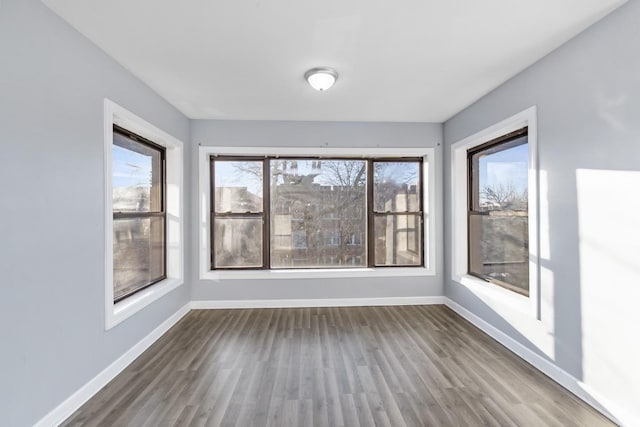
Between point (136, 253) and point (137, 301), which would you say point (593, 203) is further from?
point (136, 253)

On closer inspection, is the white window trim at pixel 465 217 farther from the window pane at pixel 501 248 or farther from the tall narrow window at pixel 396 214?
the tall narrow window at pixel 396 214

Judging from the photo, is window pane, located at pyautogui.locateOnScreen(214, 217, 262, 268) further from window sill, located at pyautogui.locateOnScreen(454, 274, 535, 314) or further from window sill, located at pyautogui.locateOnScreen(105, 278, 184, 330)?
window sill, located at pyautogui.locateOnScreen(454, 274, 535, 314)

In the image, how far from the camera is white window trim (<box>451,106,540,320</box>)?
8.59 feet

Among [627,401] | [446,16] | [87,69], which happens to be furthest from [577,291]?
[87,69]

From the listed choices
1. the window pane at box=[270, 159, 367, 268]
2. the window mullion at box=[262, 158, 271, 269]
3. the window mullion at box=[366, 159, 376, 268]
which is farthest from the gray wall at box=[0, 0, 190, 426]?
the window mullion at box=[366, 159, 376, 268]

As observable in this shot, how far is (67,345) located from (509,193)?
399 cm

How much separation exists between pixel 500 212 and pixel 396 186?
4.88ft

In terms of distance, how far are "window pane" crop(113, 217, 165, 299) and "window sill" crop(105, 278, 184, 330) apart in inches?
3.4

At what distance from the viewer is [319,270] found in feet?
14.2

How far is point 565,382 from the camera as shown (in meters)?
2.31

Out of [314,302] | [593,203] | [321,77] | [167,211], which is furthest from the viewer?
[314,302]

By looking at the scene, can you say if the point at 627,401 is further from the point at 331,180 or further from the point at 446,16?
the point at 331,180

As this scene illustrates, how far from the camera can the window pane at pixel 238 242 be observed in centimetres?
434

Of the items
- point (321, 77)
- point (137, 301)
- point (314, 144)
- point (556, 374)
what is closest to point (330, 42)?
point (321, 77)
